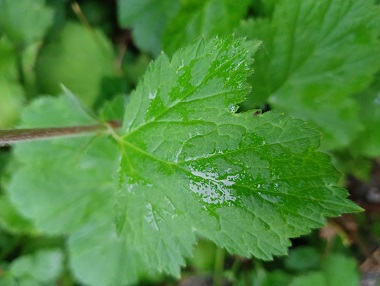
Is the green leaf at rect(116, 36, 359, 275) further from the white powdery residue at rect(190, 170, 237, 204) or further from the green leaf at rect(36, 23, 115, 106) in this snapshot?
the green leaf at rect(36, 23, 115, 106)

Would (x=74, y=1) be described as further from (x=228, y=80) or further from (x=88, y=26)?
(x=228, y=80)

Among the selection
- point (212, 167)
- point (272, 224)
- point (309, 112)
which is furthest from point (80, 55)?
point (272, 224)

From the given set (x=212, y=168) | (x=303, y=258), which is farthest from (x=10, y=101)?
(x=303, y=258)

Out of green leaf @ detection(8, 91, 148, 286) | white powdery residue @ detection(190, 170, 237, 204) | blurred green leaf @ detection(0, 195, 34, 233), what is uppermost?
white powdery residue @ detection(190, 170, 237, 204)

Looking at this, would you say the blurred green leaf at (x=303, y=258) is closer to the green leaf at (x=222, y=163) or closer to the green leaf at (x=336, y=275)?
the green leaf at (x=336, y=275)

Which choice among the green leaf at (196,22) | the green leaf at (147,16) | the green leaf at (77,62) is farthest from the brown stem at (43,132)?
the green leaf at (77,62)

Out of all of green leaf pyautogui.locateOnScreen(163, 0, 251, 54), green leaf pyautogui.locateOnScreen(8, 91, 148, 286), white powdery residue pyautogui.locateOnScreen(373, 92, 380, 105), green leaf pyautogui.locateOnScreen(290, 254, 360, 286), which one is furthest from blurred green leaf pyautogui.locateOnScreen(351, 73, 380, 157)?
green leaf pyautogui.locateOnScreen(8, 91, 148, 286)

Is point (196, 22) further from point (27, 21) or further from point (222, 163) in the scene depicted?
point (27, 21)
